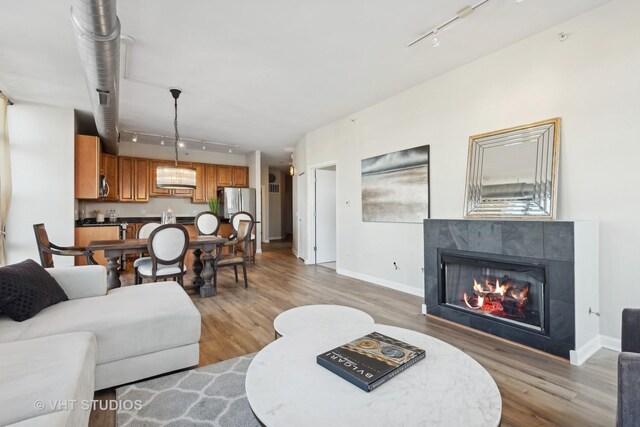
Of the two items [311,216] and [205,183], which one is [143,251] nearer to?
[311,216]

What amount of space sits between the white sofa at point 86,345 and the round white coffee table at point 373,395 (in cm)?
70

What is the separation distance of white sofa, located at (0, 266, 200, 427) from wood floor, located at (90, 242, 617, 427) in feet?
0.84

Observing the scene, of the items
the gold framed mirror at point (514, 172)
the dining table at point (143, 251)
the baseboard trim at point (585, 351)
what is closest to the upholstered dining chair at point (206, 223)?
the dining table at point (143, 251)

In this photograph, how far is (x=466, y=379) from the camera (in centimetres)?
120

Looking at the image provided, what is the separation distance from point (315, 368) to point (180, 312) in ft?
4.08

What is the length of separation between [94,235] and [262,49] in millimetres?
4484

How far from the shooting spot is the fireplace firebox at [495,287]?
248cm

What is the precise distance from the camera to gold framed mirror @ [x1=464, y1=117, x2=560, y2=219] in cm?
268

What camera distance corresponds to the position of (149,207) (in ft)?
24.2

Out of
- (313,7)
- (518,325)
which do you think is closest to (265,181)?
(313,7)

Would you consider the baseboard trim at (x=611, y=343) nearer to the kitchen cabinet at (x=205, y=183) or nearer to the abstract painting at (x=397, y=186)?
the abstract painting at (x=397, y=186)

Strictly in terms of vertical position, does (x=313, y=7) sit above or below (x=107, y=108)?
above

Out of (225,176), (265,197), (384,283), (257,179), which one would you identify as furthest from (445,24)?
(265,197)

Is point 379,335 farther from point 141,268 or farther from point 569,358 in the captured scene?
point 141,268
